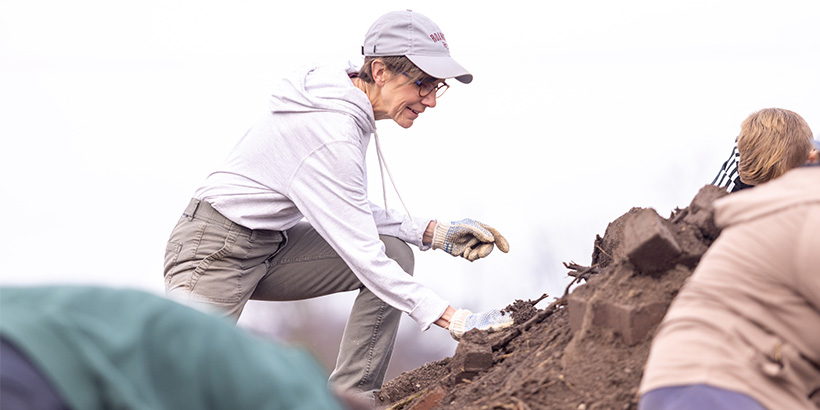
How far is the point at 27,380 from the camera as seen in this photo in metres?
1.07

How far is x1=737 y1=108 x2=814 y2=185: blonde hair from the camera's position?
326 centimetres

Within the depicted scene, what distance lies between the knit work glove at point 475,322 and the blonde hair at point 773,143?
3.89 ft

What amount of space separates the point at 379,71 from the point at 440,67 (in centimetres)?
27

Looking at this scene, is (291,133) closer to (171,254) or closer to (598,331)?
(171,254)

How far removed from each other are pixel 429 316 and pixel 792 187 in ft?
5.43

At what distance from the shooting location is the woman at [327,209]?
327 cm

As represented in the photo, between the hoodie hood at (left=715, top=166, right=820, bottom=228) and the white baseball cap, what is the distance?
1.65 metres

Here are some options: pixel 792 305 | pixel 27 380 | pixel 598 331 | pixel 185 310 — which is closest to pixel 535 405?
pixel 598 331

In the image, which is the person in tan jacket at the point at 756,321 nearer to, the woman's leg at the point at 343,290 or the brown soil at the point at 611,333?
the brown soil at the point at 611,333

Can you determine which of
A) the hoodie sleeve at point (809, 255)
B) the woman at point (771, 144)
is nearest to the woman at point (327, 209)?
the woman at point (771, 144)

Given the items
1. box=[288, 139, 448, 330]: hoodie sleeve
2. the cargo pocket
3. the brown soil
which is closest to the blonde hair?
the brown soil

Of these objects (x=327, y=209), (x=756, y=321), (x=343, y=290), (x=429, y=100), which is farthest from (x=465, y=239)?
(x=756, y=321)

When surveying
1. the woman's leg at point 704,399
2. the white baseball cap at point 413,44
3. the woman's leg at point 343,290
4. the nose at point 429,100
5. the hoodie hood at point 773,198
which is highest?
the white baseball cap at point 413,44

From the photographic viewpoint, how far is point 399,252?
12.3ft
